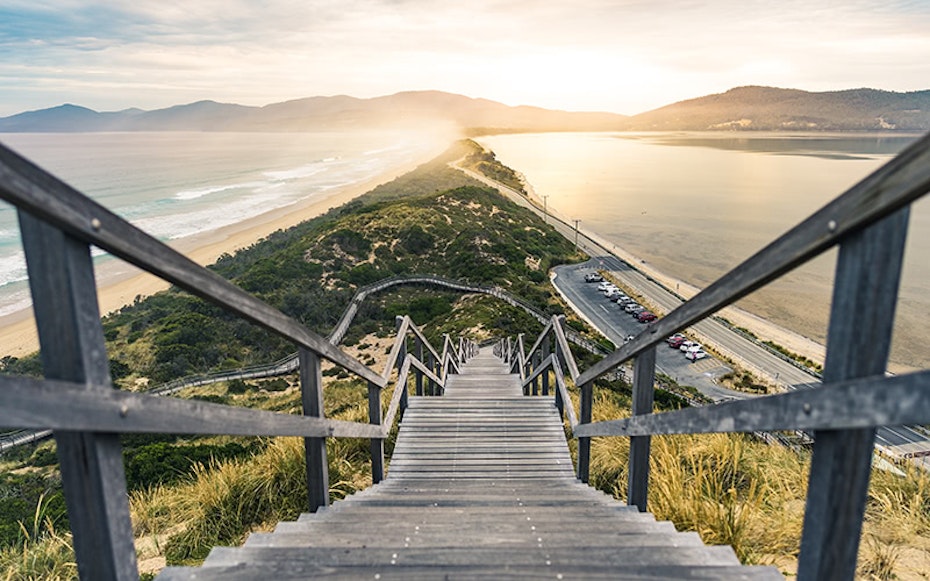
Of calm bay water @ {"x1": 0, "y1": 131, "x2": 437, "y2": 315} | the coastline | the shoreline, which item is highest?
calm bay water @ {"x1": 0, "y1": 131, "x2": 437, "y2": 315}

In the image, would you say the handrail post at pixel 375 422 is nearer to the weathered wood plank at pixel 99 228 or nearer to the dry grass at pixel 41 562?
the dry grass at pixel 41 562

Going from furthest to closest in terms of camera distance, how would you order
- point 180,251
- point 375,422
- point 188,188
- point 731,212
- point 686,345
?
point 188,188 < point 731,212 < point 686,345 < point 180,251 < point 375,422

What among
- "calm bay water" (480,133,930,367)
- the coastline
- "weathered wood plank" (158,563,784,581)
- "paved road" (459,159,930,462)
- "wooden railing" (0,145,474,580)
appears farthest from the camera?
"calm bay water" (480,133,930,367)

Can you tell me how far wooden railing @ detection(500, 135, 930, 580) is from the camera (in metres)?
1.11

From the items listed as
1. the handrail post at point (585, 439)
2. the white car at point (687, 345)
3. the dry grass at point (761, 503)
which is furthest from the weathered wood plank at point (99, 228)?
the white car at point (687, 345)

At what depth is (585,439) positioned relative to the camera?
432cm

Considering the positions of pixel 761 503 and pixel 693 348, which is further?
pixel 693 348

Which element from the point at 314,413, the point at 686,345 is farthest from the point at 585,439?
the point at 686,345

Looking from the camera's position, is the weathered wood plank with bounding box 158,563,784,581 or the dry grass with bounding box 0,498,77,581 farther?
the dry grass with bounding box 0,498,77,581

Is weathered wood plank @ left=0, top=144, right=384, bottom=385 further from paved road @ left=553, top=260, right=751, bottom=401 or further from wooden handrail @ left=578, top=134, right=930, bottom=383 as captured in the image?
paved road @ left=553, top=260, right=751, bottom=401

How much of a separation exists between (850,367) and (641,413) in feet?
5.46

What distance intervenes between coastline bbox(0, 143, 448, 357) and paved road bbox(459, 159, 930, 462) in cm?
2695

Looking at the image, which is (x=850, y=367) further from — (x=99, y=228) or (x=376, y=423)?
(x=376, y=423)

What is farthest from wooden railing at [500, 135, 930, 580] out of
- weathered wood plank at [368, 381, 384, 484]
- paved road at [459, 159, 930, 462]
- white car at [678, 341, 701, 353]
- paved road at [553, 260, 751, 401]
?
white car at [678, 341, 701, 353]
